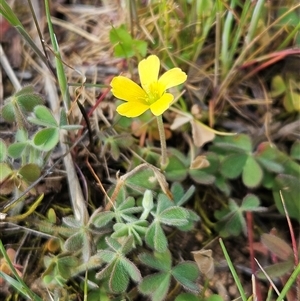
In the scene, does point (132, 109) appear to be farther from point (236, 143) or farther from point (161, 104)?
point (236, 143)

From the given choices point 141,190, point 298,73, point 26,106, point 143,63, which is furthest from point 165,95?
point 298,73

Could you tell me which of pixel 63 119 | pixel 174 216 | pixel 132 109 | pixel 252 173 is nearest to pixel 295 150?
pixel 252 173

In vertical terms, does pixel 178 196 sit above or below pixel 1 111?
below

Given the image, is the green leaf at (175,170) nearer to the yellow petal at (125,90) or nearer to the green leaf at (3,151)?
the yellow petal at (125,90)

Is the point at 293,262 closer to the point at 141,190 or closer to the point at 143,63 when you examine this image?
the point at 141,190

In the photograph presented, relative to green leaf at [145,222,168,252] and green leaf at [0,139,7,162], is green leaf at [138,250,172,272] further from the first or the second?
green leaf at [0,139,7,162]

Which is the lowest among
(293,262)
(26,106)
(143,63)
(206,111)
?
(293,262)

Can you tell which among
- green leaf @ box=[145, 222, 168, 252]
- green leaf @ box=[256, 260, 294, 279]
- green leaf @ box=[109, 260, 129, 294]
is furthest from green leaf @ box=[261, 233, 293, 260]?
green leaf @ box=[109, 260, 129, 294]
